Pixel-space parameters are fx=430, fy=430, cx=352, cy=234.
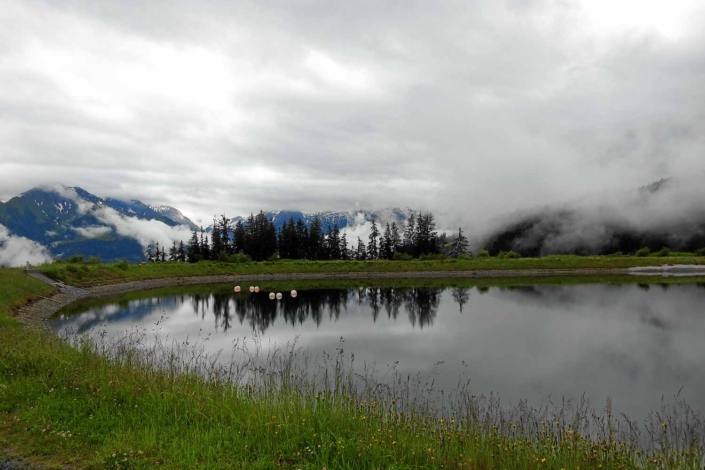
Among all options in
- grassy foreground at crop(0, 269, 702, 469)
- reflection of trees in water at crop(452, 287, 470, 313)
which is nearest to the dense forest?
reflection of trees in water at crop(452, 287, 470, 313)

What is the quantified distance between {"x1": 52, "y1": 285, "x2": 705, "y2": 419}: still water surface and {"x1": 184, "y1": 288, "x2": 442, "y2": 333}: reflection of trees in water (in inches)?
5.5

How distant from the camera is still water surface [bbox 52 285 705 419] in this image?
15.2 meters

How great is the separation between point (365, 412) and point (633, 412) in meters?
8.52

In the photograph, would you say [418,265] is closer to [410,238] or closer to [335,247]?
[335,247]

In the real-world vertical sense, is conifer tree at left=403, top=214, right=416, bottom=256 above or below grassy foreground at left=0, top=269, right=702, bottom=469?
above

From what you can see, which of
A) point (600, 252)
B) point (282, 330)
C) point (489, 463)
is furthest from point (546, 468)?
point (600, 252)

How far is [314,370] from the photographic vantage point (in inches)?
607

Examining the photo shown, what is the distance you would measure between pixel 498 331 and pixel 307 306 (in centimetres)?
1882

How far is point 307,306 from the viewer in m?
39.3

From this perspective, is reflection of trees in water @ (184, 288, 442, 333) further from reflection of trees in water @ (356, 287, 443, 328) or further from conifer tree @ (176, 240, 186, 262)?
conifer tree @ (176, 240, 186, 262)

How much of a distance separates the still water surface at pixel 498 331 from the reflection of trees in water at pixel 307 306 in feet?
0.46

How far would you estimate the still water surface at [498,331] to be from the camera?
15.2m

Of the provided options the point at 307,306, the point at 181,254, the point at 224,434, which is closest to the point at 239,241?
the point at 181,254

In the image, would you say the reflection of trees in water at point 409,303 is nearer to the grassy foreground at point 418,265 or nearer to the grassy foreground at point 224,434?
the grassy foreground at point 224,434
